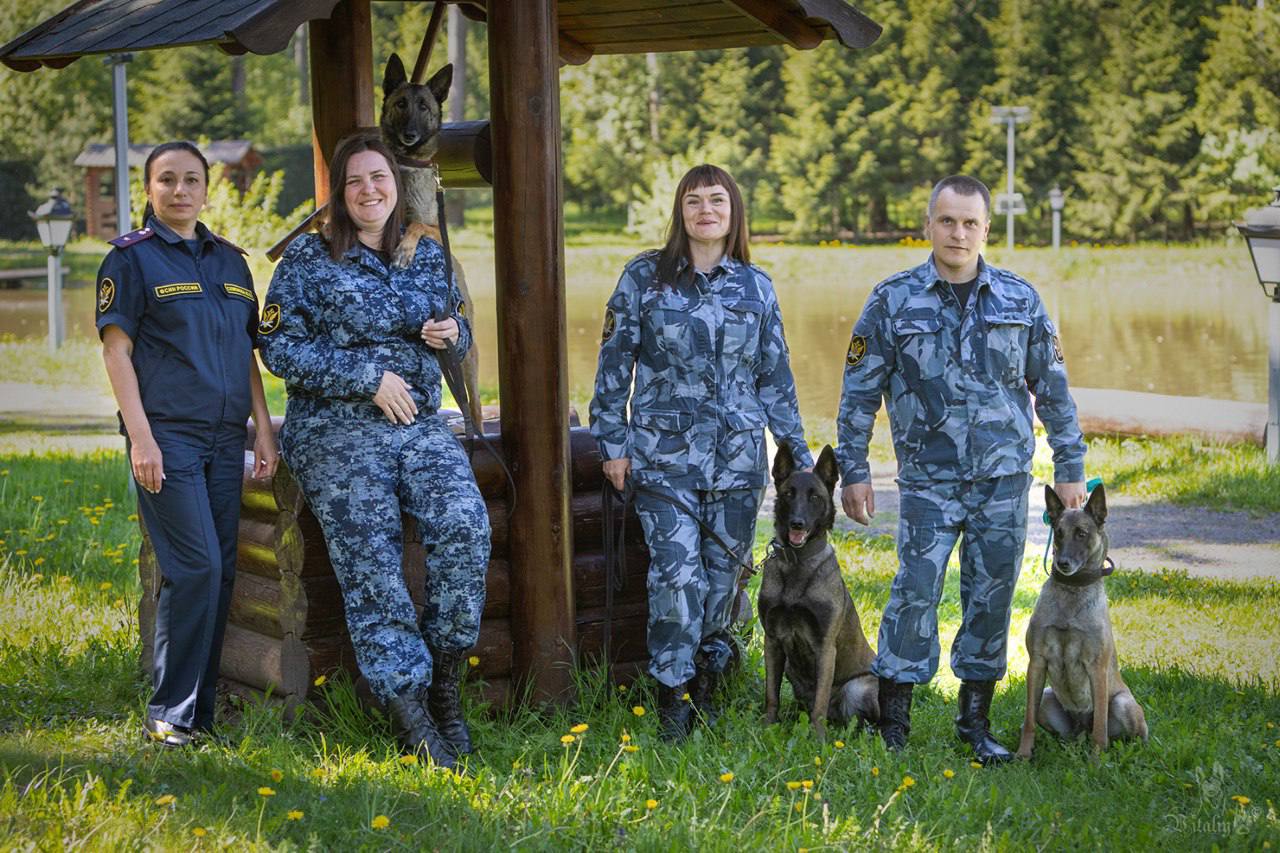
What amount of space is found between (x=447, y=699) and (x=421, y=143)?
6.85 ft

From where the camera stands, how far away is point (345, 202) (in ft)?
13.5

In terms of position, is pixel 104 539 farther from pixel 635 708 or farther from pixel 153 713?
pixel 635 708

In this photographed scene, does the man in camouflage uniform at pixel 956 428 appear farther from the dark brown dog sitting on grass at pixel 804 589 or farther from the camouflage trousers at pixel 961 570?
the dark brown dog sitting on grass at pixel 804 589

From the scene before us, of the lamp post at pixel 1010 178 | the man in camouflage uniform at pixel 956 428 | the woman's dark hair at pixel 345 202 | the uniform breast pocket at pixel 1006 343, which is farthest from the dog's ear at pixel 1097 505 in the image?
the lamp post at pixel 1010 178

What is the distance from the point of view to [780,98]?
25609mm

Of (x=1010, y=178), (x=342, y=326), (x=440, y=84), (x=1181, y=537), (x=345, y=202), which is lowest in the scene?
(x=1181, y=537)

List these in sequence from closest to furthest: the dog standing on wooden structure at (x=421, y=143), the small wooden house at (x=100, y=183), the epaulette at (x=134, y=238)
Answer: the epaulette at (x=134, y=238) → the dog standing on wooden structure at (x=421, y=143) → the small wooden house at (x=100, y=183)

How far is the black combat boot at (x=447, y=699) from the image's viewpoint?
4121 millimetres

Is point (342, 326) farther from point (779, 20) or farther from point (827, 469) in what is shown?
point (779, 20)

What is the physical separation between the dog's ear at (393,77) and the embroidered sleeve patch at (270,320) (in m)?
1.33

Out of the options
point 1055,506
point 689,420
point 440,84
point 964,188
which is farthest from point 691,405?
point 440,84

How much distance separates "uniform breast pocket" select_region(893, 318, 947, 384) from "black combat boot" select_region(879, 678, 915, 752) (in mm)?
1007

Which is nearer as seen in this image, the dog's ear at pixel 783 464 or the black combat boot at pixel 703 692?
the dog's ear at pixel 783 464

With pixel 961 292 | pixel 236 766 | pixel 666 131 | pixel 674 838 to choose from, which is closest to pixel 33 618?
pixel 236 766
